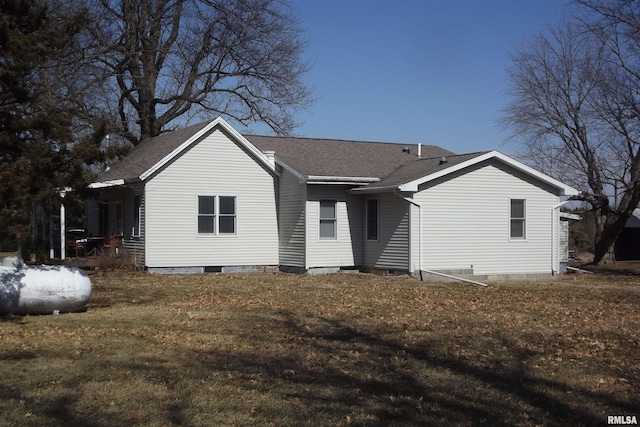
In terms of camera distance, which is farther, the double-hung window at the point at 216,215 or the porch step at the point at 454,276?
the double-hung window at the point at 216,215

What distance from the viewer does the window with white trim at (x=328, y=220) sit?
23.5 meters

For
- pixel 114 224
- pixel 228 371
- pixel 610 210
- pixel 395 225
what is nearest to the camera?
pixel 228 371

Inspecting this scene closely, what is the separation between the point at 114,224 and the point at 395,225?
10870 millimetres

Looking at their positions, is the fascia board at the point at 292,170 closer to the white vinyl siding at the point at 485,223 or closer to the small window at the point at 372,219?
the small window at the point at 372,219

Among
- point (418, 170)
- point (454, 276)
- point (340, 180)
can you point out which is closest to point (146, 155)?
point (340, 180)

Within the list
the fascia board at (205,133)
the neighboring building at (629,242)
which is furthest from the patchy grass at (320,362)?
the neighboring building at (629,242)

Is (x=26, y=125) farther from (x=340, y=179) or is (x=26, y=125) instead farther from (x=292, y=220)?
(x=292, y=220)

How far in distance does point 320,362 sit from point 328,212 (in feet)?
47.4

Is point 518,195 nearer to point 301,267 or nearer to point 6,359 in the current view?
point 301,267

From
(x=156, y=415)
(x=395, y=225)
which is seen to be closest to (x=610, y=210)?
(x=395, y=225)

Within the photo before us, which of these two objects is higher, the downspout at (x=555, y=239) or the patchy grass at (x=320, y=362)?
the downspout at (x=555, y=239)

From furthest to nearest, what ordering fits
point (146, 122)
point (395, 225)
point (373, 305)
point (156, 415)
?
point (146, 122), point (395, 225), point (373, 305), point (156, 415)

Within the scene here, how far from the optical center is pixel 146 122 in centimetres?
3462

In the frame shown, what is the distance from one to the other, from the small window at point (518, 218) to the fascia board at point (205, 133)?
26.7 feet
